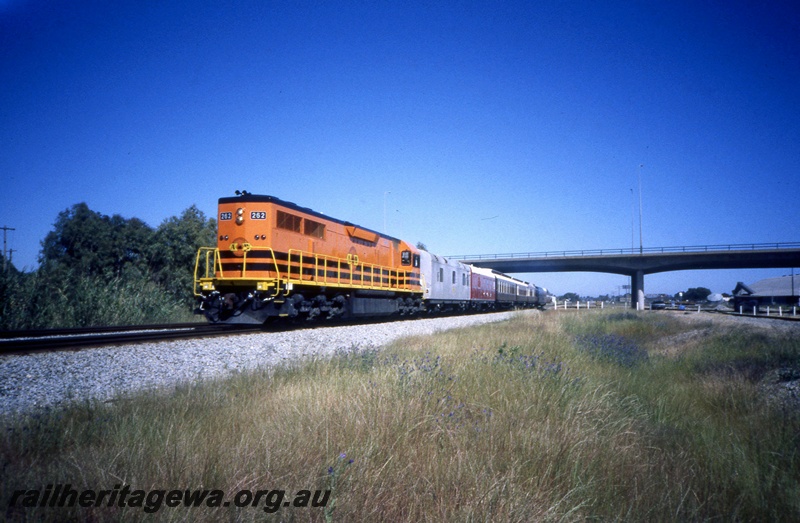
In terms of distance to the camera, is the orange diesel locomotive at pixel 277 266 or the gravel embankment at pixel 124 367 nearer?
the gravel embankment at pixel 124 367

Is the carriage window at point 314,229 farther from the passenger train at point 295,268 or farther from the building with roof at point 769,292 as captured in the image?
the building with roof at point 769,292

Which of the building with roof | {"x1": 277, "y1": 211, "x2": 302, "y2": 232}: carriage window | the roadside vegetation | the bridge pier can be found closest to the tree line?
{"x1": 277, "y1": 211, "x2": 302, "y2": 232}: carriage window

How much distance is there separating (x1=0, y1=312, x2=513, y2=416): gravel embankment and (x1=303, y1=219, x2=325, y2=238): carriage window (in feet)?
21.2

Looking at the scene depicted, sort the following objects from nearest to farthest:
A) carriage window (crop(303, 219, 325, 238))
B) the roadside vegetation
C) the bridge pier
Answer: the roadside vegetation → carriage window (crop(303, 219, 325, 238)) → the bridge pier

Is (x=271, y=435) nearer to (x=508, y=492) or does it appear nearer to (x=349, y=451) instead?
(x=349, y=451)

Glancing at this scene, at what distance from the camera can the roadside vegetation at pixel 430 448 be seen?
2807 millimetres

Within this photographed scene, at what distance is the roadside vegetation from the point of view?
9.21 feet

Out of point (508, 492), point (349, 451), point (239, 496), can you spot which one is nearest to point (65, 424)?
point (239, 496)

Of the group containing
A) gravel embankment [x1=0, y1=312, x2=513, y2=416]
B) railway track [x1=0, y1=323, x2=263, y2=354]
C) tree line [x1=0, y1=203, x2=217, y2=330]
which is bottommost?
gravel embankment [x1=0, y1=312, x2=513, y2=416]

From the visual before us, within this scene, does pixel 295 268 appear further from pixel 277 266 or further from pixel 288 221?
pixel 288 221

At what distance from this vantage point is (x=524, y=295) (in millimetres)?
57281

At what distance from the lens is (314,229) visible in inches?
714

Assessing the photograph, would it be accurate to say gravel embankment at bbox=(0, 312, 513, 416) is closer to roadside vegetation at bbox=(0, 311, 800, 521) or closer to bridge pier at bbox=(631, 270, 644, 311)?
roadside vegetation at bbox=(0, 311, 800, 521)

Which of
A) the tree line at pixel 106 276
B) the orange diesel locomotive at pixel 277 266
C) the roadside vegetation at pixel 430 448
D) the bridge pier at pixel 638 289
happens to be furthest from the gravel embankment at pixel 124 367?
the bridge pier at pixel 638 289
